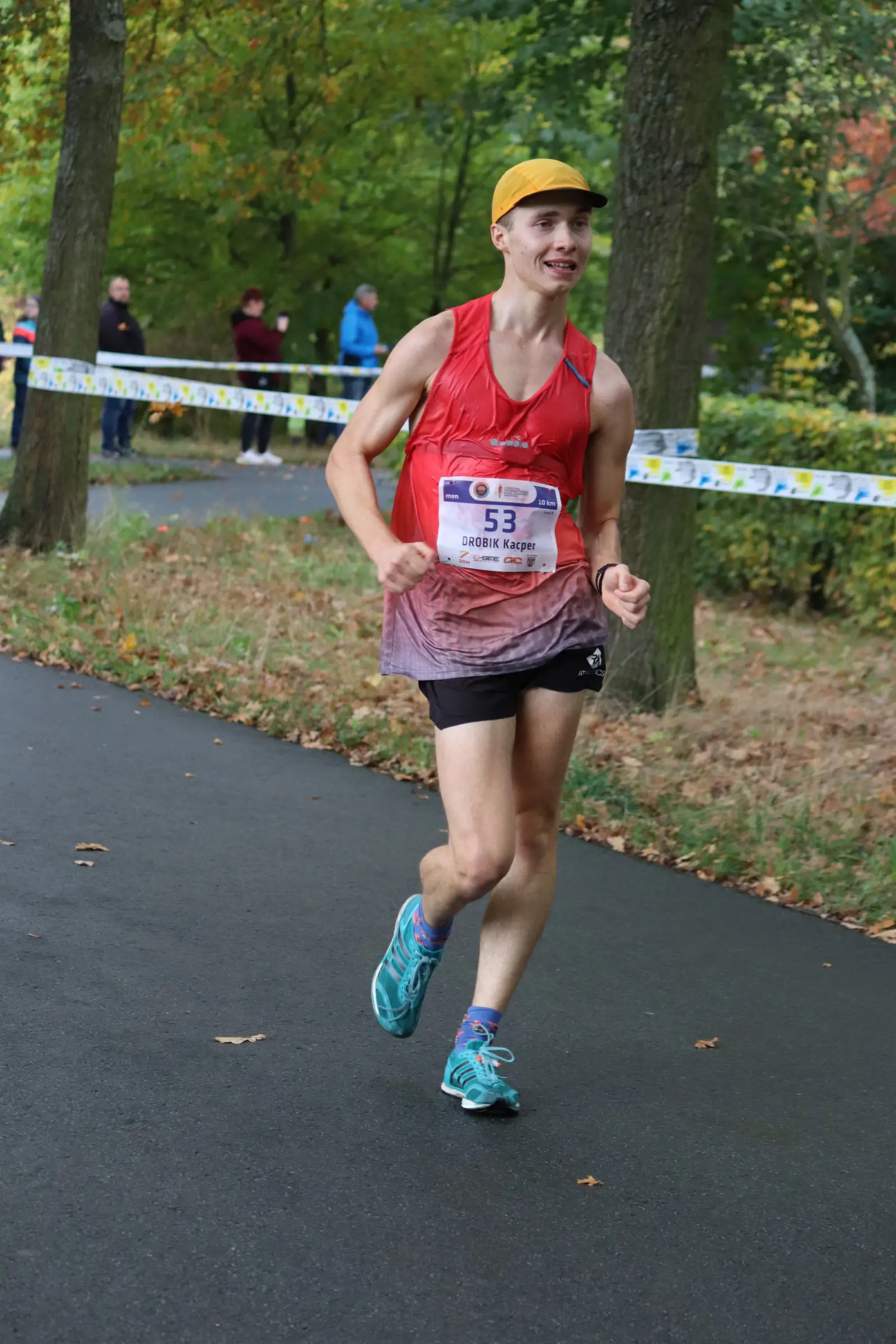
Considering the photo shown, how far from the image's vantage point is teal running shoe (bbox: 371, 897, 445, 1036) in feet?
14.3

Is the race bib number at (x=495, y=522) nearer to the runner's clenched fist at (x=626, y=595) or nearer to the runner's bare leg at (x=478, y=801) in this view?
the runner's clenched fist at (x=626, y=595)

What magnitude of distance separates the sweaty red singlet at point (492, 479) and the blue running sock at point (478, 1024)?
853 mm

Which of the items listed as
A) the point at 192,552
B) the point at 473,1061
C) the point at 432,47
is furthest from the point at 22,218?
the point at 473,1061

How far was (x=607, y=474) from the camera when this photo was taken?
4301 mm

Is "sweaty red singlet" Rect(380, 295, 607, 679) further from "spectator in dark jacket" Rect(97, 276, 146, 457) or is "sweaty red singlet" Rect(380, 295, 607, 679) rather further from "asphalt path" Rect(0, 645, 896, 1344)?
"spectator in dark jacket" Rect(97, 276, 146, 457)

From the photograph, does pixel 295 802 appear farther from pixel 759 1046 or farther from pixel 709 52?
pixel 709 52

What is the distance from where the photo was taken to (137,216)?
27.0 m

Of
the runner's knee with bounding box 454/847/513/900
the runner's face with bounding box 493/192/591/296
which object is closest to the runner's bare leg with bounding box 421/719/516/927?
the runner's knee with bounding box 454/847/513/900

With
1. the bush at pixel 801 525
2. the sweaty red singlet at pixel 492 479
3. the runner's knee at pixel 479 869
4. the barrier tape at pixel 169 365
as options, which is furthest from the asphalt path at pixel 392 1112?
the barrier tape at pixel 169 365

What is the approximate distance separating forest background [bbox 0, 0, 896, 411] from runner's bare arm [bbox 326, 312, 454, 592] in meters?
9.02

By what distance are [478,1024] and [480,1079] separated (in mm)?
149

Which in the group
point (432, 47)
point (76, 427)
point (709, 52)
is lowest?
point (76, 427)

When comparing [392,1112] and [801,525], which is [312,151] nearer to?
[801,525]

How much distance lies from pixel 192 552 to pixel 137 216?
15154mm
